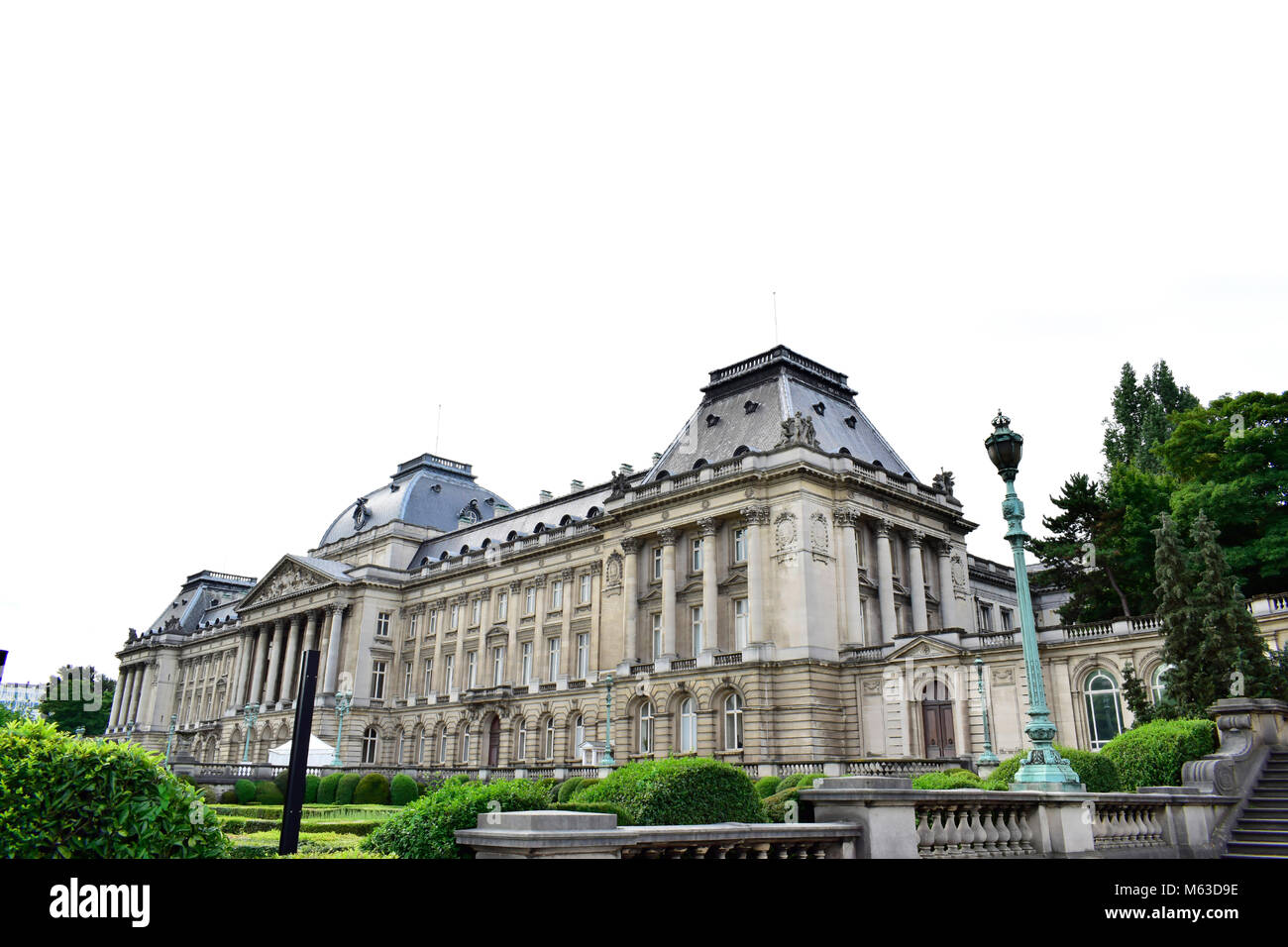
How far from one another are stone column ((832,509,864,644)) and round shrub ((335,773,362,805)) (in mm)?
23800

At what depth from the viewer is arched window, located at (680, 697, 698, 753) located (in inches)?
1816

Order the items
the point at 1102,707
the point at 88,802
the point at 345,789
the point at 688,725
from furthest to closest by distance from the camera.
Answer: the point at 688,725, the point at 345,789, the point at 1102,707, the point at 88,802

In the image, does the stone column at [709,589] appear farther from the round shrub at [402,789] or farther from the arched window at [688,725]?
the round shrub at [402,789]

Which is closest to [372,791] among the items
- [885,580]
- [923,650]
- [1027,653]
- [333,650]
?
[923,650]

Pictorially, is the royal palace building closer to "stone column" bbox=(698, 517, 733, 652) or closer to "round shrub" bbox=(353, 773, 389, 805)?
"stone column" bbox=(698, 517, 733, 652)

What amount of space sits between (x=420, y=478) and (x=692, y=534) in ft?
125

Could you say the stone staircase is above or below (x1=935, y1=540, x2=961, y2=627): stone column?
below

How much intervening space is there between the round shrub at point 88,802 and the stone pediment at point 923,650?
36595mm

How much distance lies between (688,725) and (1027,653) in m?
33.1

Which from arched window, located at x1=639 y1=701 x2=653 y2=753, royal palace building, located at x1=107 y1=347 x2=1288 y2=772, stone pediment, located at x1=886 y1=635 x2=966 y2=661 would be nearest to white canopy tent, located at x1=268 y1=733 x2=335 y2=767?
royal palace building, located at x1=107 y1=347 x2=1288 y2=772

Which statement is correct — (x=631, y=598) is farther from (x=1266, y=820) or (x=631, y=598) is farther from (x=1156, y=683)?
(x=1266, y=820)

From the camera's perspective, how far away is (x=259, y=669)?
3199 inches
